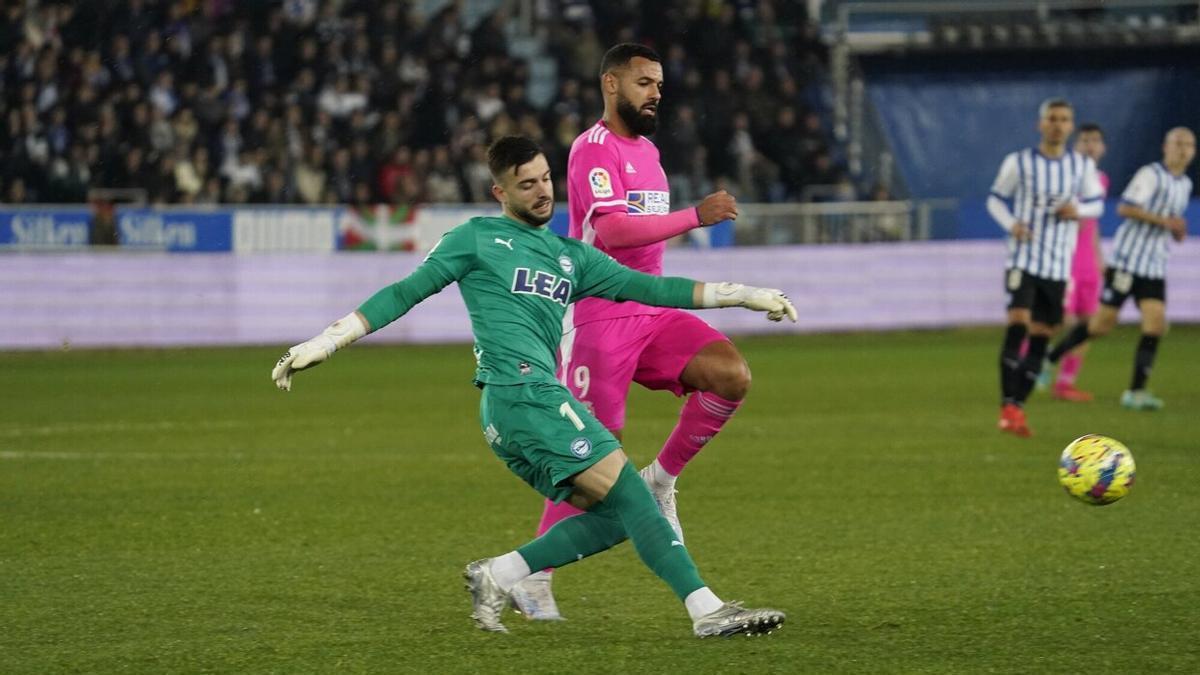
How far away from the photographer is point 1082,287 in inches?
619

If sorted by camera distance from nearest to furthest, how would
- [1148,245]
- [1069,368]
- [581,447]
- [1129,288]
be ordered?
[581,447]
[1148,245]
[1129,288]
[1069,368]

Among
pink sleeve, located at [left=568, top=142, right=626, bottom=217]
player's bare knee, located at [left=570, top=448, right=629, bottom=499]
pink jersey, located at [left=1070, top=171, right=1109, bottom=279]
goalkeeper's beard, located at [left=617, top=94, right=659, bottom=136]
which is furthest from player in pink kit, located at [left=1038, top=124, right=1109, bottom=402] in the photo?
player's bare knee, located at [left=570, top=448, right=629, bottom=499]

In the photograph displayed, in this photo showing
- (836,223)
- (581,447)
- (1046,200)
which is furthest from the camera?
(836,223)

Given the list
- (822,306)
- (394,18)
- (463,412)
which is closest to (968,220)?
(822,306)

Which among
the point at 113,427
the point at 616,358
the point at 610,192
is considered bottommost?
the point at 113,427

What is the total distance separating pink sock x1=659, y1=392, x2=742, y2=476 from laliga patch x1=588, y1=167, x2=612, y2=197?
2.89 feet

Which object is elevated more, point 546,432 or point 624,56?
point 624,56

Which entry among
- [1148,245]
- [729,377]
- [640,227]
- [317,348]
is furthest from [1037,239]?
[317,348]

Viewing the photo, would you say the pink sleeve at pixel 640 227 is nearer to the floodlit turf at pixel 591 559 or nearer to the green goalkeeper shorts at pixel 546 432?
the green goalkeeper shorts at pixel 546 432

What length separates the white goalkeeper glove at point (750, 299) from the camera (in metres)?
5.87

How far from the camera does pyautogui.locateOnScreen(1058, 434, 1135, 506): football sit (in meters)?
7.80

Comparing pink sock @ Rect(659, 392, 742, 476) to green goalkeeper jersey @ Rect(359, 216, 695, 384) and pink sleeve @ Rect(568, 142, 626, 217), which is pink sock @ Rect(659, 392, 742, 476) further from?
green goalkeeper jersey @ Rect(359, 216, 695, 384)

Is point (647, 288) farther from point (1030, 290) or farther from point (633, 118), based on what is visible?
point (1030, 290)

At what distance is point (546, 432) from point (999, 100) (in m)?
23.1
